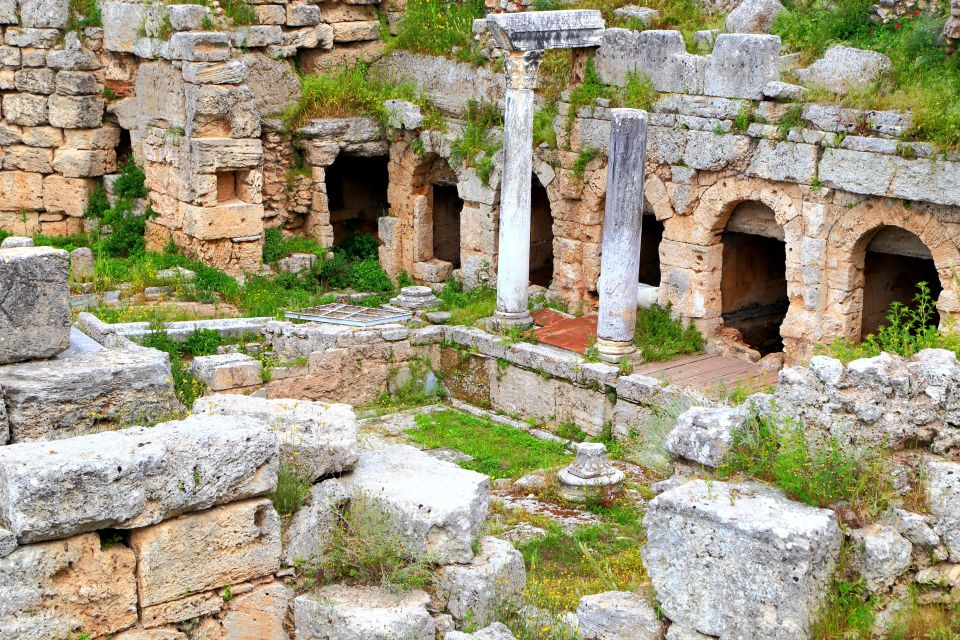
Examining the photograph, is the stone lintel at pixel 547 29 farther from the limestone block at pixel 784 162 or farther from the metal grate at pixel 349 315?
the metal grate at pixel 349 315

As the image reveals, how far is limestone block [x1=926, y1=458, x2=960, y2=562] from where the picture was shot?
586 cm

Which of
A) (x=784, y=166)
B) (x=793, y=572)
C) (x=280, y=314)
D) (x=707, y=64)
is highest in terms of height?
(x=707, y=64)

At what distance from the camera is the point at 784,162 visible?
46.5ft

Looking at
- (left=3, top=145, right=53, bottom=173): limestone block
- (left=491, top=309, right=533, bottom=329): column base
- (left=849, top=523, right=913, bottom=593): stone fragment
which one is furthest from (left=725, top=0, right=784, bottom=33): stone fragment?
(left=849, top=523, right=913, bottom=593): stone fragment

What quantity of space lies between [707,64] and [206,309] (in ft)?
21.9

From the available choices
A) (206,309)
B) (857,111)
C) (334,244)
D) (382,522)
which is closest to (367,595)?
(382,522)

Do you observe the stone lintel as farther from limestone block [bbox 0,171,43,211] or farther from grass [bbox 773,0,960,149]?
limestone block [bbox 0,171,43,211]

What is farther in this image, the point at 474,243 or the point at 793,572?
the point at 474,243

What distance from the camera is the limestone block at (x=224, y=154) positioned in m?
17.0

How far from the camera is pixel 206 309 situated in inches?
634

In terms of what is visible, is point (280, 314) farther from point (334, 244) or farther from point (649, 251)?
point (649, 251)

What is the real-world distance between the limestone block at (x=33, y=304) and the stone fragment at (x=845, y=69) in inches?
369

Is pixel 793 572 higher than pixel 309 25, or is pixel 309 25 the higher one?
pixel 309 25

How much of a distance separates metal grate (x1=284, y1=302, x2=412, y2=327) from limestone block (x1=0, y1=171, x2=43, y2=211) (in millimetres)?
5278
